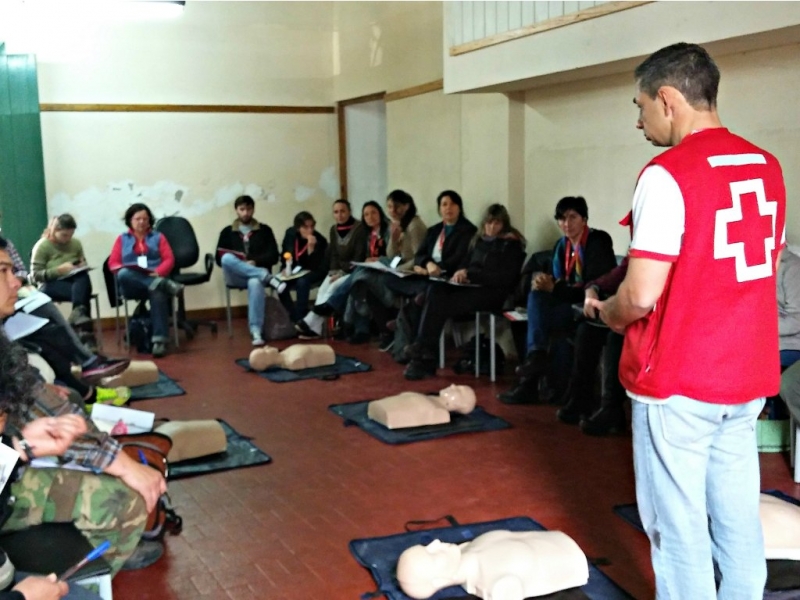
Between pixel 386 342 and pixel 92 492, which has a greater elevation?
pixel 92 492

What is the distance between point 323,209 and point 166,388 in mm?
3738

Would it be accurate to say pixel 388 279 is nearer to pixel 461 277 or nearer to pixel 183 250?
pixel 461 277

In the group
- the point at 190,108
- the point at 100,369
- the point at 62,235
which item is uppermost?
the point at 190,108

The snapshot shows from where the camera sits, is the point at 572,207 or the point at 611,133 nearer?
the point at 572,207

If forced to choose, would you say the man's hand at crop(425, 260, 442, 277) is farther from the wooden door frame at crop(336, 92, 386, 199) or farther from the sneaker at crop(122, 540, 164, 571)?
the sneaker at crop(122, 540, 164, 571)

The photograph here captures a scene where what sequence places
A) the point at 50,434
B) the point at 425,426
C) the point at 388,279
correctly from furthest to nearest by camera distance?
the point at 388,279 < the point at 425,426 < the point at 50,434

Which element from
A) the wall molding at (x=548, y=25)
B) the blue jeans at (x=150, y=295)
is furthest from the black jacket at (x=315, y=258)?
the wall molding at (x=548, y=25)

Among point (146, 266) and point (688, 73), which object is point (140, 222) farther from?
point (688, 73)

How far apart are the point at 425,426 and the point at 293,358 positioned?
67.7 inches

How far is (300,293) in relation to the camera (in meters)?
7.63

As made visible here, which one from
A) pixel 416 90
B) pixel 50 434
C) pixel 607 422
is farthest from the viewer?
pixel 416 90

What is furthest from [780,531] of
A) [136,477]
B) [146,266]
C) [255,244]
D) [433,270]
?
[255,244]

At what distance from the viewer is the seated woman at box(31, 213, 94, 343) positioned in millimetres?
6949

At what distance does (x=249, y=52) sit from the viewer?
28.3 feet
